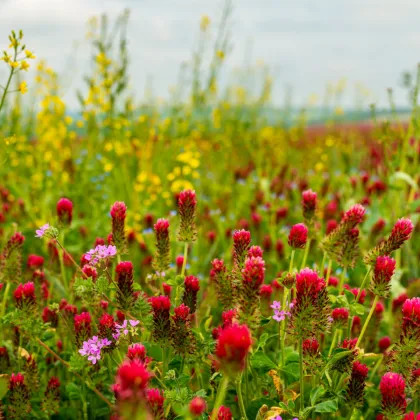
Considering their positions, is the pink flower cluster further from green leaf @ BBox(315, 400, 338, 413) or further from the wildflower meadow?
green leaf @ BBox(315, 400, 338, 413)

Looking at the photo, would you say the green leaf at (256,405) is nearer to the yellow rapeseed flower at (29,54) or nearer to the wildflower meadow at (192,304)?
the wildflower meadow at (192,304)

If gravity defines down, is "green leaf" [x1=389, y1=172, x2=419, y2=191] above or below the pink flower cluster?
above

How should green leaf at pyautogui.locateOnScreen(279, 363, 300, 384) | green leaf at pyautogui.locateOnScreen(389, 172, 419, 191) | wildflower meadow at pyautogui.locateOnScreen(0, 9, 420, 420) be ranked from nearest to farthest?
wildflower meadow at pyautogui.locateOnScreen(0, 9, 420, 420) < green leaf at pyautogui.locateOnScreen(279, 363, 300, 384) < green leaf at pyautogui.locateOnScreen(389, 172, 419, 191)

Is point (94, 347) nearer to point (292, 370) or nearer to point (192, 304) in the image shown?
point (192, 304)

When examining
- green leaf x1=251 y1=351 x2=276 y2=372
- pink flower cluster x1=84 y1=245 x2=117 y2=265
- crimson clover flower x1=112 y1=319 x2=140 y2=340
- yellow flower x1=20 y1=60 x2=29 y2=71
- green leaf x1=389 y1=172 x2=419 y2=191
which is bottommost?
green leaf x1=251 y1=351 x2=276 y2=372

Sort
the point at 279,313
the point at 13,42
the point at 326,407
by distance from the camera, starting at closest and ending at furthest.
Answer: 1. the point at 326,407
2. the point at 279,313
3. the point at 13,42

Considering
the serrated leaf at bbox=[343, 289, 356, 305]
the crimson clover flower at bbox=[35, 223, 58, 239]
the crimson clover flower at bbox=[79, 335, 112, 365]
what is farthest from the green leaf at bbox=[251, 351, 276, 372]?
the crimson clover flower at bbox=[35, 223, 58, 239]

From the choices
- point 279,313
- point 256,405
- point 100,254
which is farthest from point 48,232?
point 256,405

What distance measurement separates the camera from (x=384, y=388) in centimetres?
149

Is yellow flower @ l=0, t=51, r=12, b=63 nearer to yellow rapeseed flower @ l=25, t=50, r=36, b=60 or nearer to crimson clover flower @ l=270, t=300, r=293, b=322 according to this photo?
yellow rapeseed flower @ l=25, t=50, r=36, b=60

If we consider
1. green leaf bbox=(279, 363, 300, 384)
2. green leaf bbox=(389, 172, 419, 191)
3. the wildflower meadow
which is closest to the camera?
the wildflower meadow

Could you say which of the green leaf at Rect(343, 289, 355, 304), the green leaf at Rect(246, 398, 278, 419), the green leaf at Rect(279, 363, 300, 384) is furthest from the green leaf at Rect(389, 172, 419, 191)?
the green leaf at Rect(246, 398, 278, 419)

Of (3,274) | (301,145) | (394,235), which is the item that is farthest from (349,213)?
(301,145)

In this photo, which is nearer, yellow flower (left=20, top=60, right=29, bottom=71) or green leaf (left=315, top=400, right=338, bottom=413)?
green leaf (left=315, top=400, right=338, bottom=413)
